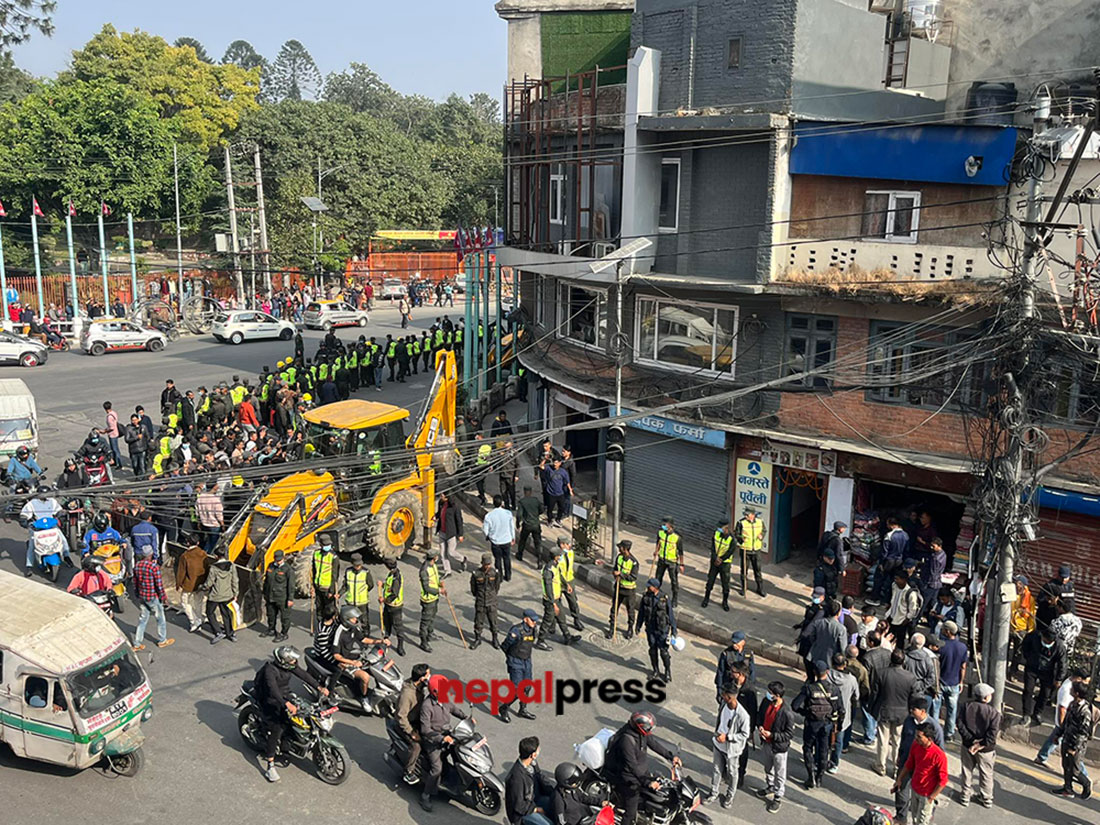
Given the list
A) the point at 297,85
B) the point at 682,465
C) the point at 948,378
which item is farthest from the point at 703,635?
the point at 297,85

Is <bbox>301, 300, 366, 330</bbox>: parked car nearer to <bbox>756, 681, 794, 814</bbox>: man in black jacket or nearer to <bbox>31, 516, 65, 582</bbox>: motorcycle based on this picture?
<bbox>31, 516, 65, 582</bbox>: motorcycle

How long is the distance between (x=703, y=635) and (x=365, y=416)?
7147 millimetres

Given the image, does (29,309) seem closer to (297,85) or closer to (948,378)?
(948,378)

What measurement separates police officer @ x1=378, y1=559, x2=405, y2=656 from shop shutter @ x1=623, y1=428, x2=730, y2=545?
5964 mm

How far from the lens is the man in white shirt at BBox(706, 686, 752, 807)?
10.9 meters

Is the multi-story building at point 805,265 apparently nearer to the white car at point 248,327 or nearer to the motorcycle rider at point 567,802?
the motorcycle rider at point 567,802

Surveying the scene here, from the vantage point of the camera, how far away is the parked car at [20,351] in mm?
34781

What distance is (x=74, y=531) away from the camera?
62.2 ft

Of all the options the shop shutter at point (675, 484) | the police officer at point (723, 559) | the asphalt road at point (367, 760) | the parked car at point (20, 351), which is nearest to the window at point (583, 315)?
the shop shutter at point (675, 484)

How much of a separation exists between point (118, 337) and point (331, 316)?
33.9 ft

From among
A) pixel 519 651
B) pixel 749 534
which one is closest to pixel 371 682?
pixel 519 651

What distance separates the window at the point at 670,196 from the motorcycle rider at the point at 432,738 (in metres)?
11.9

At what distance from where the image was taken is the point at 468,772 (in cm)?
1073

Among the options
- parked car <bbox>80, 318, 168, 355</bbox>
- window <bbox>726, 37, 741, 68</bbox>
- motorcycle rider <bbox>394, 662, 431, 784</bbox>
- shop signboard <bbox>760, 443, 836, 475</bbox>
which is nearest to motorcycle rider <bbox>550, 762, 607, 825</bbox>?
motorcycle rider <bbox>394, 662, 431, 784</bbox>
